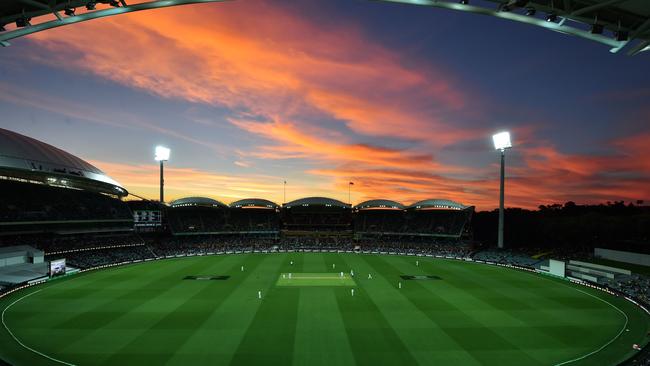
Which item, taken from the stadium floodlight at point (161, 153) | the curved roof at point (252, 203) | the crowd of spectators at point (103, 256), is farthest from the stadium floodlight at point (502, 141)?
the stadium floodlight at point (161, 153)

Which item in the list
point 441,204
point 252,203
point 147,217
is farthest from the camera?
point 147,217

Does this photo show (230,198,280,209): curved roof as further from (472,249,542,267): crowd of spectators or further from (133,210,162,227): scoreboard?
(472,249,542,267): crowd of spectators

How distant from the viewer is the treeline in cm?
6562

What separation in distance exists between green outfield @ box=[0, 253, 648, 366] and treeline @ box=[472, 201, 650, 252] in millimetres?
31336

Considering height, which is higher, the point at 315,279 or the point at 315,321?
the point at 315,321

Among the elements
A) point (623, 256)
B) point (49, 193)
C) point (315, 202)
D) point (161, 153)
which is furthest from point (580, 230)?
point (49, 193)

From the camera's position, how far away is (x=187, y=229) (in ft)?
253

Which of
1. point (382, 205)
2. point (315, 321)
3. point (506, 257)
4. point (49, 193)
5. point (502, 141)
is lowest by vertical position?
point (506, 257)

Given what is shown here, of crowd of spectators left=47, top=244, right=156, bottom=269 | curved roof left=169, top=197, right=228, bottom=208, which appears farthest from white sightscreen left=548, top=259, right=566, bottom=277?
curved roof left=169, top=197, right=228, bottom=208

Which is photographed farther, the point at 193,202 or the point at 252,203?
the point at 252,203

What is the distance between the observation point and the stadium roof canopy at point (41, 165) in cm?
4081

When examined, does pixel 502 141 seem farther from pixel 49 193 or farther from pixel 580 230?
pixel 49 193

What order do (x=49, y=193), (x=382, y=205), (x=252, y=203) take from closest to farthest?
1. (x=49, y=193)
2. (x=252, y=203)
3. (x=382, y=205)

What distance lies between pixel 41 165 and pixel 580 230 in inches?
3785
